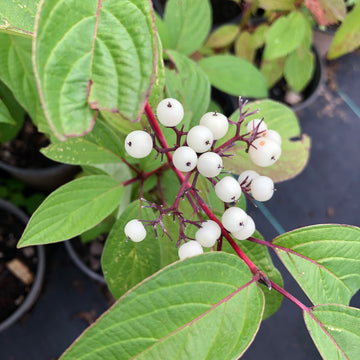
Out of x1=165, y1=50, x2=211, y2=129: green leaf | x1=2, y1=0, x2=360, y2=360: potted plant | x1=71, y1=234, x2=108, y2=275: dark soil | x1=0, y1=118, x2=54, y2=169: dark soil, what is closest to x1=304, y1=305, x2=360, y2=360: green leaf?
x1=2, y1=0, x2=360, y2=360: potted plant

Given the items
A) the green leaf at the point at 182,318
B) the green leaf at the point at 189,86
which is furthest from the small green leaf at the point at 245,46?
the green leaf at the point at 182,318

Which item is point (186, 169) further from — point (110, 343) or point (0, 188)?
point (0, 188)

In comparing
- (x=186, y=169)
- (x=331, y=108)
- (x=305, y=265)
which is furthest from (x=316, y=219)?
(x=186, y=169)

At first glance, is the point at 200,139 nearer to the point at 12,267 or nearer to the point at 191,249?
the point at 191,249

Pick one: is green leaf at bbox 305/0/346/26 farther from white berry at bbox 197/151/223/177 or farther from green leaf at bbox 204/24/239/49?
white berry at bbox 197/151/223/177

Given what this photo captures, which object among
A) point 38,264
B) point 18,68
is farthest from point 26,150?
point 18,68

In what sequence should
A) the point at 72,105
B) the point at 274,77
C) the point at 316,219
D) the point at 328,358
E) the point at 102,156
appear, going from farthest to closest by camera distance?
the point at 316,219
the point at 274,77
the point at 102,156
the point at 328,358
the point at 72,105
